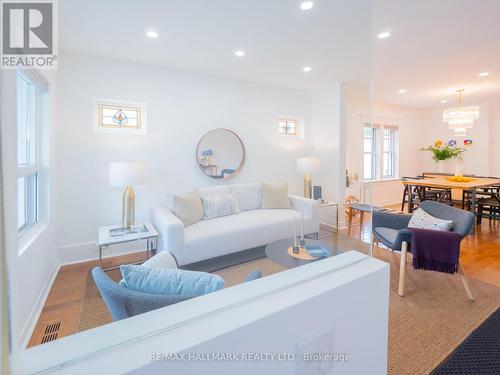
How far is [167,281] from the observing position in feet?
3.28

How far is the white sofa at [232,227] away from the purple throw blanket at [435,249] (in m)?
1.17

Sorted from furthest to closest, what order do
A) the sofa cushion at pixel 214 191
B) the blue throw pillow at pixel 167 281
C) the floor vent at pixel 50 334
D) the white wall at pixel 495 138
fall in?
the white wall at pixel 495 138 < the sofa cushion at pixel 214 191 < the blue throw pillow at pixel 167 281 < the floor vent at pixel 50 334

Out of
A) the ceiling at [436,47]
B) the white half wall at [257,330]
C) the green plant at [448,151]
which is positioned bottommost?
the white half wall at [257,330]

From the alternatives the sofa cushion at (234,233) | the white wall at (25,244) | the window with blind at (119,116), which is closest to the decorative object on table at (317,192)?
the sofa cushion at (234,233)

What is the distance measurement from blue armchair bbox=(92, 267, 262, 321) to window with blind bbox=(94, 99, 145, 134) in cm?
240

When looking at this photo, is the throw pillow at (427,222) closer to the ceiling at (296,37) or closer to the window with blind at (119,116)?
the ceiling at (296,37)

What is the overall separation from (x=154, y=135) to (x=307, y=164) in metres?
2.28

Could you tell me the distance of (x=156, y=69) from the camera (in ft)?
10.6

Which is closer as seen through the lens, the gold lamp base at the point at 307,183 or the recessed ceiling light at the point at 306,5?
the recessed ceiling light at the point at 306,5

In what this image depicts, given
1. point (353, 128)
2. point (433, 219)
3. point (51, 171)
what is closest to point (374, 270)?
point (433, 219)

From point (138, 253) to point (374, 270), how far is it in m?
2.43

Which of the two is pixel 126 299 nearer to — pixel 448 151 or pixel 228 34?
pixel 228 34

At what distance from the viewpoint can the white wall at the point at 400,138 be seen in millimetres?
4262

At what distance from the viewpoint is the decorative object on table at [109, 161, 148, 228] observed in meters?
2.69
